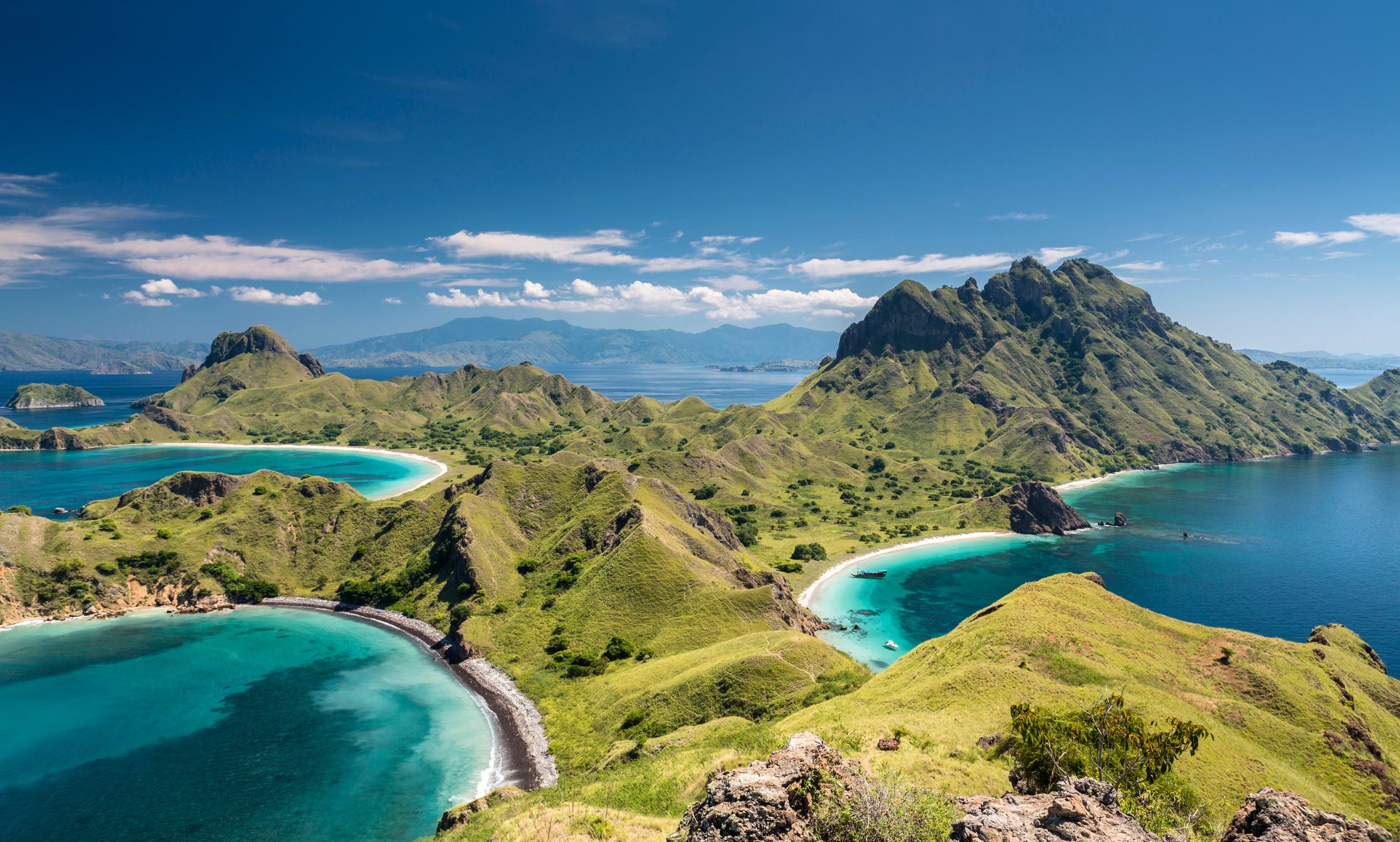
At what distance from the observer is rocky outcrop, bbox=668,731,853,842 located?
26734 mm

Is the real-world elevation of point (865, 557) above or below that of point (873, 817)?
below

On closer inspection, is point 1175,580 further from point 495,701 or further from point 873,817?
point 873,817

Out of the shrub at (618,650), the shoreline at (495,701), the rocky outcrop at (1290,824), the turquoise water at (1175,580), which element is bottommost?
the turquoise water at (1175,580)

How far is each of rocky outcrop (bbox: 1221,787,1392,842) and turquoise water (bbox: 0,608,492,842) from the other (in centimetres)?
7046

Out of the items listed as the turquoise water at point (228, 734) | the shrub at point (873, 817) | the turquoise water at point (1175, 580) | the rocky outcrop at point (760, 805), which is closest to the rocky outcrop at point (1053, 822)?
the shrub at point (873, 817)

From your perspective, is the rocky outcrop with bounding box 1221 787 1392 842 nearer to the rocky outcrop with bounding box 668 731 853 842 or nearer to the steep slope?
the steep slope

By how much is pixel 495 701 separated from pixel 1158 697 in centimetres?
8465

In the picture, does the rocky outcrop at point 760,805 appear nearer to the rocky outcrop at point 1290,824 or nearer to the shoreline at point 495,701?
the rocky outcrop at point 1290,824

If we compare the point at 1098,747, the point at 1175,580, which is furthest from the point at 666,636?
the point at 1175,580

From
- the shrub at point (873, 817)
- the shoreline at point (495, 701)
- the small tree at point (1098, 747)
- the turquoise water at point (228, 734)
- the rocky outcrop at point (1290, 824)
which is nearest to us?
the shrub at point (873, 817)

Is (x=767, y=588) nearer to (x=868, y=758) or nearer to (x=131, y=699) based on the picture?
(x=868, y=758)

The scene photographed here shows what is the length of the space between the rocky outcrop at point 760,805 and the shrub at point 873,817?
84cm

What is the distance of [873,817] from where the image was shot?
27297mm

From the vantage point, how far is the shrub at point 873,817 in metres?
26.8
